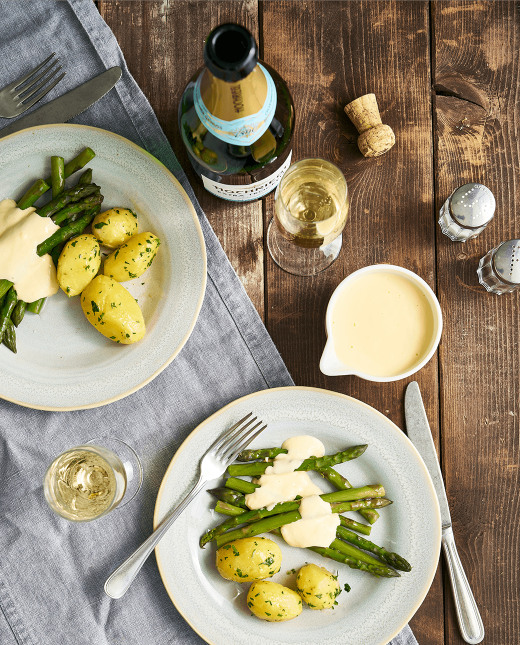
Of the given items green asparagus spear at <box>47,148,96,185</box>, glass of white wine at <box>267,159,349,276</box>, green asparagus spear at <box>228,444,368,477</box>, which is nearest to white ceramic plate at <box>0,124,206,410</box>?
green asparagus spear at <box>47,148,96,185</box>

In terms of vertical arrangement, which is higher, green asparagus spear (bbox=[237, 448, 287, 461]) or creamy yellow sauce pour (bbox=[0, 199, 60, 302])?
creamy yellow sauce pour (bbox=[0, 199, 60, 302])

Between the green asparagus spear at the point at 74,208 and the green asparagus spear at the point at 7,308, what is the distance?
23cm

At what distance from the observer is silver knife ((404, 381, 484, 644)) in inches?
59.4

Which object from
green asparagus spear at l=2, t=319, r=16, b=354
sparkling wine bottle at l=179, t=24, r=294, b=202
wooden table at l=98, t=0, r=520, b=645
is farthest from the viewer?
wooden table at l=98, t=0, r=520, b=645

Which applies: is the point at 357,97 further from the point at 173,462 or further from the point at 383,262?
the point at 173,462

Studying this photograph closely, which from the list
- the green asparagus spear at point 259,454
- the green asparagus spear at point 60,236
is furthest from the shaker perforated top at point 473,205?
the green asparagus spear at point 60,236

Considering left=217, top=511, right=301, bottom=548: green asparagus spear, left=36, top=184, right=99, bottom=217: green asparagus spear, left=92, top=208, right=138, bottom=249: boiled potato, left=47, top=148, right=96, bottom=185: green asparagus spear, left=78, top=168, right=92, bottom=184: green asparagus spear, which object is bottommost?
left=217, top=511, right=301, bottom=548: green asparagus spear

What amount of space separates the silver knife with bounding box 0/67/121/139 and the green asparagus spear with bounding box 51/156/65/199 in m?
0.14

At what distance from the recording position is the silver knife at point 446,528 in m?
1.51

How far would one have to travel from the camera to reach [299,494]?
1.47 metres

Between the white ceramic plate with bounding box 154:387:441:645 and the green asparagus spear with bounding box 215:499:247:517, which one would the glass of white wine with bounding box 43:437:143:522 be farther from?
the green asparagus spear with bounding box 215:499:247:517

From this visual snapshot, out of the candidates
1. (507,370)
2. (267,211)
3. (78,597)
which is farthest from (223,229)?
(78,597)

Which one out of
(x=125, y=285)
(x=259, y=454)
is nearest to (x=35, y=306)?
(x=125, y=285)

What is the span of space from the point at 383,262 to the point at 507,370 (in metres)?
0.49
